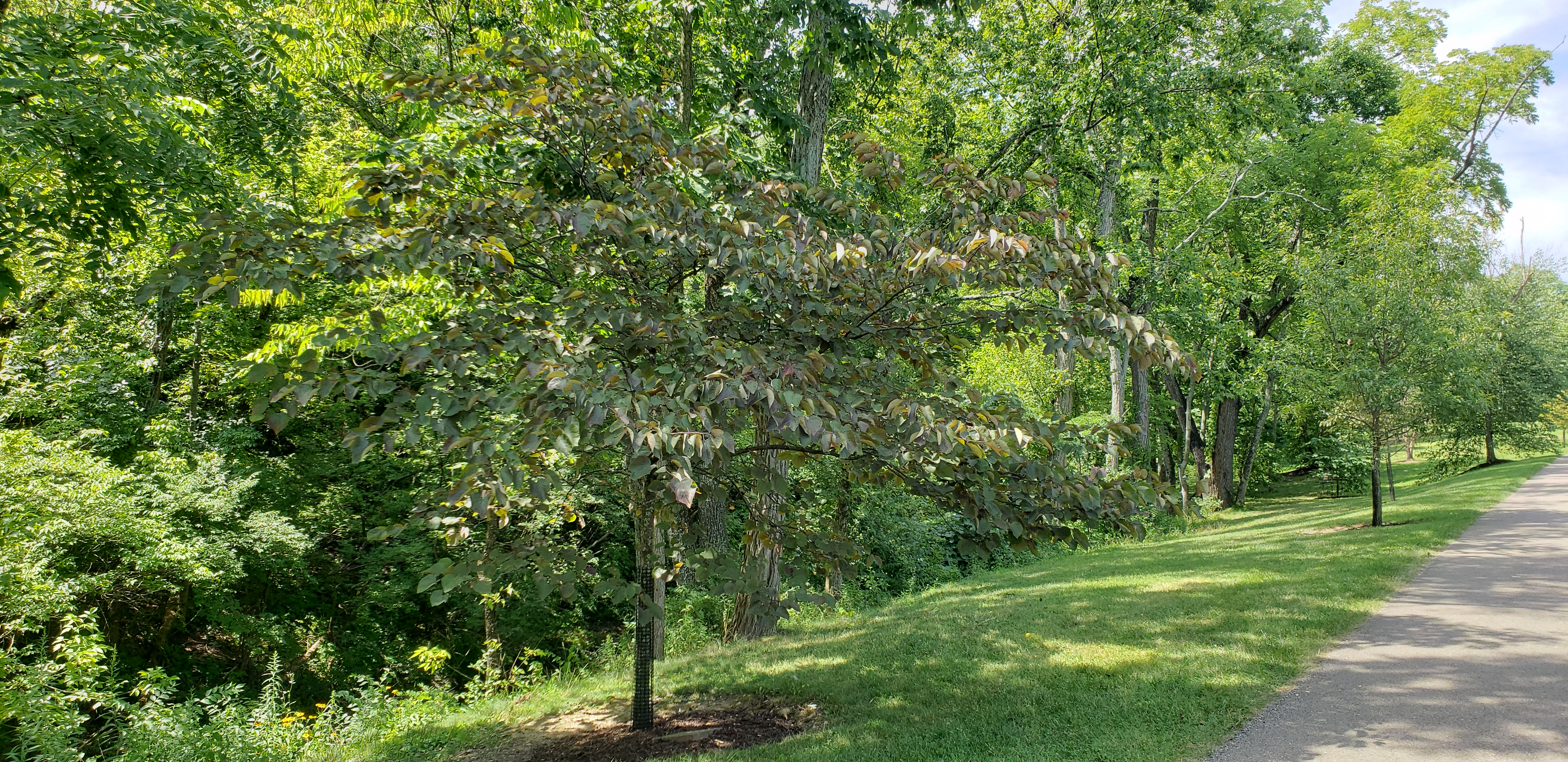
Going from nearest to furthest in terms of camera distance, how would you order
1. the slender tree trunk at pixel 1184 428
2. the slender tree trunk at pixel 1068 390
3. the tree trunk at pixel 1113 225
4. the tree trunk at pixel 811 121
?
the tree trunk at pixel 811 121 → the tree trunk at pixel 1113 225 → the slender tree trunk at pixel 1068 390 → the slender tree trunk at pixel 1184 428

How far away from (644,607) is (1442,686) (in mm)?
5121

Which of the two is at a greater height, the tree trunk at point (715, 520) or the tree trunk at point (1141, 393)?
the tree trunk at point (1141, 393)

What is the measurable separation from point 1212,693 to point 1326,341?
10264 millimetres

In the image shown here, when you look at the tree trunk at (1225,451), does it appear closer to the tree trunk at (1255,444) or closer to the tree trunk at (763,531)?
the tree trunk at (1255,444)

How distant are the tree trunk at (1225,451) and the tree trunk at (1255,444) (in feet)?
0.91

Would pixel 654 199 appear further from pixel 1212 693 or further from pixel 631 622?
pixel 631 622

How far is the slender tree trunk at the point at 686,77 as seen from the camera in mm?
7891

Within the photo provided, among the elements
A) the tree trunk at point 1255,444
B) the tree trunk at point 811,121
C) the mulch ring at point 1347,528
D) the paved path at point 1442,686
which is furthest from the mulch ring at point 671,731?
the tree trunk at point 1255,444

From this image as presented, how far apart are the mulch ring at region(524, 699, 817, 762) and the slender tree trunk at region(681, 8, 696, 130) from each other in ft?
17.5

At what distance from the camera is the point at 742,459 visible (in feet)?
18.1

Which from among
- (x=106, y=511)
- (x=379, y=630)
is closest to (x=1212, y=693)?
(x=106, y=511)

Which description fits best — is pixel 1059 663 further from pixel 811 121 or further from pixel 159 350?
pixel 159 350

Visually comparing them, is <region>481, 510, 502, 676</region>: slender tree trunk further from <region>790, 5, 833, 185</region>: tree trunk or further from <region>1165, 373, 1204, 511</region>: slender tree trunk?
<region>1165, 373, 1204, 511</region>: slender tree trunk

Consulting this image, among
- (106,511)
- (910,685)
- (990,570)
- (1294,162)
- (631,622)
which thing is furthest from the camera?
(1294,162)
